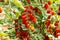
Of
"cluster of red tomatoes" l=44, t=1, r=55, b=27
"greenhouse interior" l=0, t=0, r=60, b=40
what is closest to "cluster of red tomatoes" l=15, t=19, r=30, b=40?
"greenhouse interior" l=0, t=0, r=60, b=40

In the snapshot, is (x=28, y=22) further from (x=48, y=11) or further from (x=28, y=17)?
(x=48, y=11)

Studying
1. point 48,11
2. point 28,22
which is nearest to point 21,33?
point 28,22

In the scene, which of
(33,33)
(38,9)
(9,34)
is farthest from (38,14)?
(9,34)

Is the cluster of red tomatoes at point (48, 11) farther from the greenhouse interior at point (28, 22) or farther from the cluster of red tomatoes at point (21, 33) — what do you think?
the cluster of red tomatoes at point (21, 33)

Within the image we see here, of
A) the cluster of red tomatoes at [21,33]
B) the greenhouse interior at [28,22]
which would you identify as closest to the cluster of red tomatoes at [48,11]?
the greenhouse interior at [28,22]

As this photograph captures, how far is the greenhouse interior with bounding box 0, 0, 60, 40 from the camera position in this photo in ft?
4.87

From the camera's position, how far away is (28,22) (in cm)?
151

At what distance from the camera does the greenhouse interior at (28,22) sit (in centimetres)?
148

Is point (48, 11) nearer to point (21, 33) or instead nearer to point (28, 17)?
point (28, 17)

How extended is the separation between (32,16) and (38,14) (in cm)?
13

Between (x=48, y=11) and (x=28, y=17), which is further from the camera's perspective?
(x=48, y=11)

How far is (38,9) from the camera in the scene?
1.64 metres

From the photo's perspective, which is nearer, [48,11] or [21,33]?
[21,33]

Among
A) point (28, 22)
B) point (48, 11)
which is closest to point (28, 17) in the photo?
point (28, 22)
